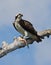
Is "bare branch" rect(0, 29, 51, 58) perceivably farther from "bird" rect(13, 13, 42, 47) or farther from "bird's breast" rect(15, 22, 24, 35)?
"bird's breast" rect(15, 22, 24, 35)

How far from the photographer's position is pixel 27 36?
25.9 ft

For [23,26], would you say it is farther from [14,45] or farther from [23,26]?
[14,45]

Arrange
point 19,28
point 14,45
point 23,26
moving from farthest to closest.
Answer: point 23,26, point 19,28, point 14,45

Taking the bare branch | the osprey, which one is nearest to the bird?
the osprey

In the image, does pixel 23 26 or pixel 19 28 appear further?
pixel 23 26

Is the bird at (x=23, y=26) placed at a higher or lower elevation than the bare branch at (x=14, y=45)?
higher

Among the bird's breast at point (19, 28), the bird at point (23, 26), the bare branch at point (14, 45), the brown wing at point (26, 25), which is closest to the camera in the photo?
the bare branch at point (14, 45)

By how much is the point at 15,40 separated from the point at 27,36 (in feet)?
3.36

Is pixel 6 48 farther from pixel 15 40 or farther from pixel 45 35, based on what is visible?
pixel 45 35

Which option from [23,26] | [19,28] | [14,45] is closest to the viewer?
[14,45]

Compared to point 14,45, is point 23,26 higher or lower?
higher

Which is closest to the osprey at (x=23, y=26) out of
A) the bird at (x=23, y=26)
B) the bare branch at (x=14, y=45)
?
the bird at (x=23, y=26)

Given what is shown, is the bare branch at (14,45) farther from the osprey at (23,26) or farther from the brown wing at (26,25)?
the brown wing at (26,25)


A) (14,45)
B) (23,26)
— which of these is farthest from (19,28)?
(14,45)
